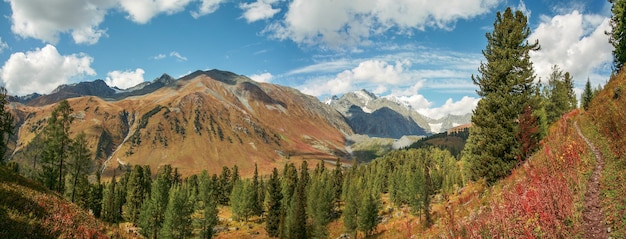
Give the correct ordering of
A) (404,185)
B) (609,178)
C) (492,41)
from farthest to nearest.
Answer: (404,185), (492,41), (609,178)

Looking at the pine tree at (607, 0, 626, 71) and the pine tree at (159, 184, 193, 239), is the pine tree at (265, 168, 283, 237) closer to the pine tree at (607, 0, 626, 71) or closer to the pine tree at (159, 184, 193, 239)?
the pine tree at (159, 184, 193, 239)

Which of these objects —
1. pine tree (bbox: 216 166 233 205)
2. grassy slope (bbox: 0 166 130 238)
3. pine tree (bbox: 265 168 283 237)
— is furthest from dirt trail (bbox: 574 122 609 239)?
pine tree (bbox: 216 166 233 205)

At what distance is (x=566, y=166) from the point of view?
13.5 meters

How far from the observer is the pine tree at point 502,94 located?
958 inches

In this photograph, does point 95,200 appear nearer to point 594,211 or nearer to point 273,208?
point 273,208

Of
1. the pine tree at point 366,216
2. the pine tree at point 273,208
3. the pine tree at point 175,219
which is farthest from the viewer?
the pine tree at point 273,208

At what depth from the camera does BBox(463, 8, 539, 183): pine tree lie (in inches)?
958

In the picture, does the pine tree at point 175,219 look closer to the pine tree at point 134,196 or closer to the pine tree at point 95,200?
the pine tree at point 95,200

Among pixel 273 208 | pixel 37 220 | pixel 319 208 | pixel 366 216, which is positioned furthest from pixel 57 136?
pixel 366 216

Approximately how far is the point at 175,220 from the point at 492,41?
6110cm

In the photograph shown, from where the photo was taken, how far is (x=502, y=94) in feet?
84.8

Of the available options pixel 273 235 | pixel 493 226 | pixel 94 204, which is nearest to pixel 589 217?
pixel 493 226

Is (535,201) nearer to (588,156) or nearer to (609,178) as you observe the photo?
(609,178)

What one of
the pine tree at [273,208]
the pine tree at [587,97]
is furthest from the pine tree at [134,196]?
the pine tree at [587,97]
